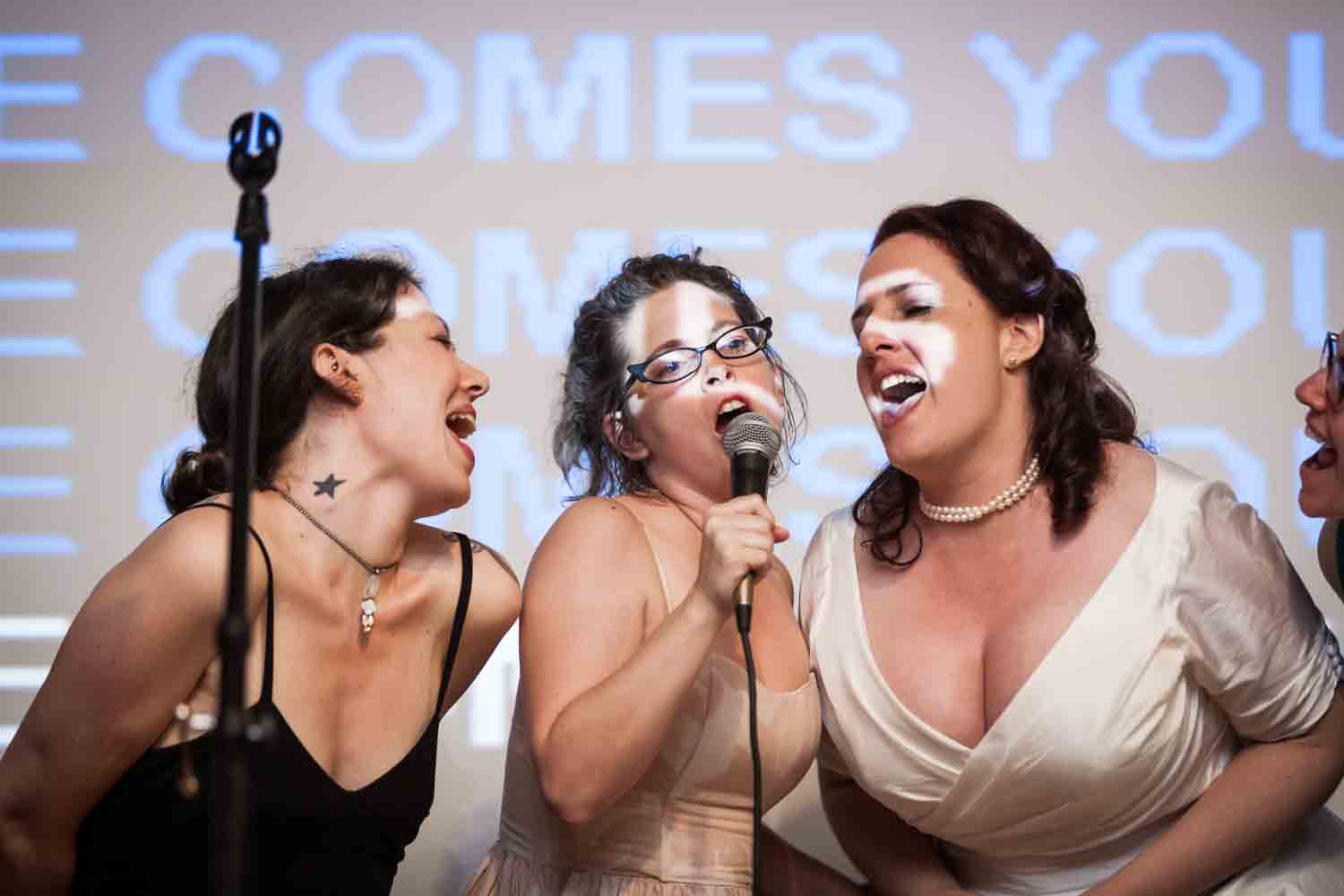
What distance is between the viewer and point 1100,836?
2.13 m

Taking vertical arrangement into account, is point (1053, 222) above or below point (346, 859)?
above

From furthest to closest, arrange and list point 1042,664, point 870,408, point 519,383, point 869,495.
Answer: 1. point 519,383
2. point 869,495
3. point 870,408
4. point 1042,664

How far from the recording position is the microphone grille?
1.90 metres

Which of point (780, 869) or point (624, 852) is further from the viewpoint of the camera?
point (780, 869)

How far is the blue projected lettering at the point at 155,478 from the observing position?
2.97 meters

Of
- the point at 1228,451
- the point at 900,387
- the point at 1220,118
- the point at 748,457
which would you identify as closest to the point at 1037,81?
the point at 1220,118

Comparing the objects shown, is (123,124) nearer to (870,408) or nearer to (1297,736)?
(870,408)

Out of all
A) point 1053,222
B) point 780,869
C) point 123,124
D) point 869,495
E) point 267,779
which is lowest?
point 780,869

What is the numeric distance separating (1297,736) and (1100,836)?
0.29m

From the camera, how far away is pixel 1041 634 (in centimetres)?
209

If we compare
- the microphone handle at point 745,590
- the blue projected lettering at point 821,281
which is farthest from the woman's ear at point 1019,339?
the blue projected lettering at point 821,281

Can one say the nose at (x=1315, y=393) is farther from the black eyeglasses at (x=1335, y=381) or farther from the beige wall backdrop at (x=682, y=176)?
the beige wall backdrop at (x=682, y=176)

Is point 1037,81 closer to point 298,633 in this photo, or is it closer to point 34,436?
point 298,633

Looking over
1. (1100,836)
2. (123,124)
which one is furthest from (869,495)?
(123,124)
